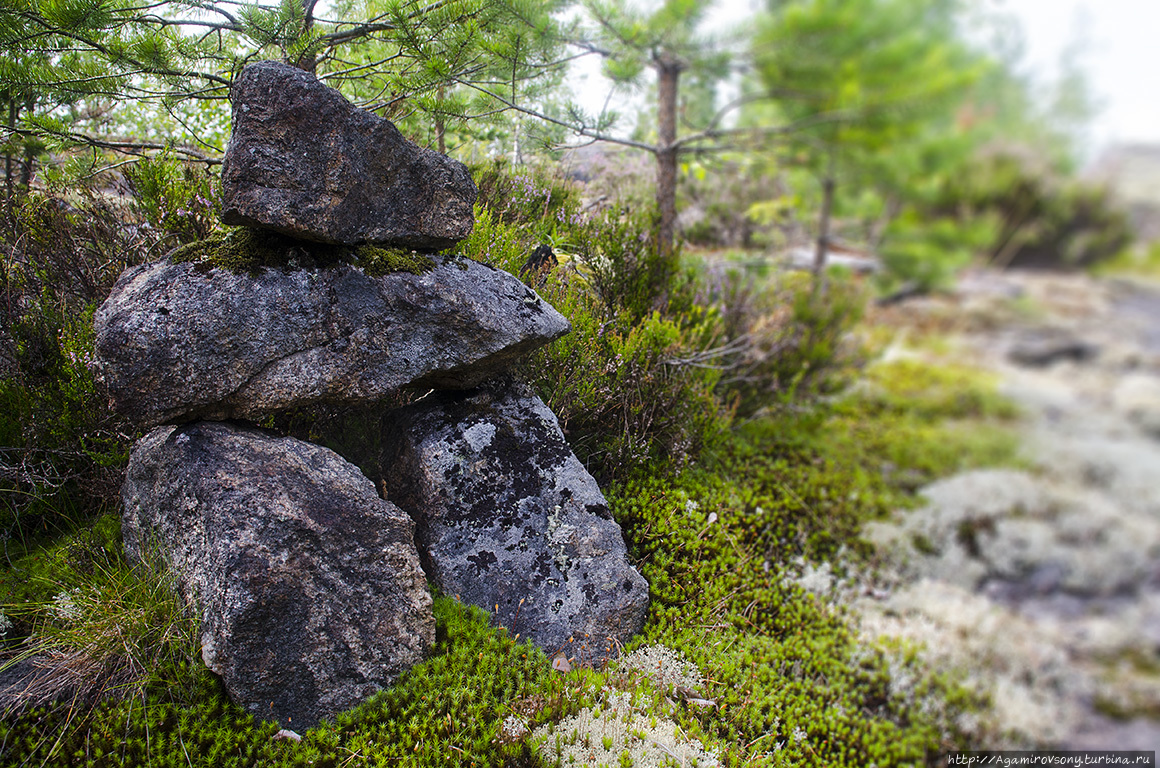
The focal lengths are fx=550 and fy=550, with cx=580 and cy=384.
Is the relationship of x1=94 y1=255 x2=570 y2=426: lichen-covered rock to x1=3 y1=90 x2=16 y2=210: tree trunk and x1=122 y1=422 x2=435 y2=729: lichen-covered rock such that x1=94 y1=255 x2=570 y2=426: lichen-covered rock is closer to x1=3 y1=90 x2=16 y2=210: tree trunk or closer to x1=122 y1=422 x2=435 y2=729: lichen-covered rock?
x1=122 y1=422 x2=435 y2=729: lichen-covered rock

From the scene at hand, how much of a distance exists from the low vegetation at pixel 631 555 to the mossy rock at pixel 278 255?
2.66ft

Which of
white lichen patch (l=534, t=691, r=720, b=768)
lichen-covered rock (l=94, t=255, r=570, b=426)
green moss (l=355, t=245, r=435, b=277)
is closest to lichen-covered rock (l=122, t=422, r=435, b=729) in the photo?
lichen-covered rock (l=94, t=255, r=570, b=426)

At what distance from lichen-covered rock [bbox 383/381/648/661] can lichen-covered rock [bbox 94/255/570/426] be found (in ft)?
1.12

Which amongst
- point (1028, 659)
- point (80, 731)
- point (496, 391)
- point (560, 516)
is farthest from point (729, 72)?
point (80, 731)

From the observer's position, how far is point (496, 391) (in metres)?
3.41

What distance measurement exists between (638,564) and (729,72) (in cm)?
524

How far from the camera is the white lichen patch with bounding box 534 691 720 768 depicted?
2395mm

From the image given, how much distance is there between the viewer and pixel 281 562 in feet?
7.88

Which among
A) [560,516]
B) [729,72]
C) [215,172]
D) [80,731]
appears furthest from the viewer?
[729,72]

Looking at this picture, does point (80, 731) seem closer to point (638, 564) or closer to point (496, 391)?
point (496, 391)

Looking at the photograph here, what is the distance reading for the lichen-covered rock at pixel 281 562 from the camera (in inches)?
92.0

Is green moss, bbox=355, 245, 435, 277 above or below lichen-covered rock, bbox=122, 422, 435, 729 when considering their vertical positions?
above

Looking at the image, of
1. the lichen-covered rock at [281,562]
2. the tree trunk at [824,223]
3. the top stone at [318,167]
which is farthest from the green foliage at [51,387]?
the tree trunk at [824,223]

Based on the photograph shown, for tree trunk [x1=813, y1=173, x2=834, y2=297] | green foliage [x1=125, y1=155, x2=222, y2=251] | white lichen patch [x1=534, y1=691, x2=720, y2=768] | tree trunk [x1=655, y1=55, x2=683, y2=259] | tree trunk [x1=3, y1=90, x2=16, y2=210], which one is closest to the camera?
white lichen patch [x1=534, y1=691, x2=720, y2=768]
